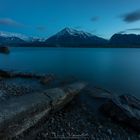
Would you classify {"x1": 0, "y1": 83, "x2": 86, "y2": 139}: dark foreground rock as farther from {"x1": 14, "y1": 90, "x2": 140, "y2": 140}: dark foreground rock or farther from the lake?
the lake

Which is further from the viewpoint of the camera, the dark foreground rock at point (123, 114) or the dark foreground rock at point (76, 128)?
the dark foreground rock at point (123, 114)

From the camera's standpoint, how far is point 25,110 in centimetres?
912

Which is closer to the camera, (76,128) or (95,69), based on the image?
(76,128)

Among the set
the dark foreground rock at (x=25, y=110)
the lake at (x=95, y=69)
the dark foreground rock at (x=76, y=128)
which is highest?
the dark foreground rock at (x=25, y=110)

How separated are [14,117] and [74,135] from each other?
3144 millimetres

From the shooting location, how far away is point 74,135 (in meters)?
8.67

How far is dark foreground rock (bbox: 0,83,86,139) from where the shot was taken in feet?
26.6

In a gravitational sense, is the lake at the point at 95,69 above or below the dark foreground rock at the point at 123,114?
below

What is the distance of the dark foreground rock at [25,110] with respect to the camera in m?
8.10

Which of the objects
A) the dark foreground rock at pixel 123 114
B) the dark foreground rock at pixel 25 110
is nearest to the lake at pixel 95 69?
the dark foreground rock at pixel 123 114

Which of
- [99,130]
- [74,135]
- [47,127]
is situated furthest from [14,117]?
[99,130]

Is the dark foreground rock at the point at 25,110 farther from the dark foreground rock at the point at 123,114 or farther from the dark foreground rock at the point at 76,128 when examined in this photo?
the dark foreground rock at the point at 123,114

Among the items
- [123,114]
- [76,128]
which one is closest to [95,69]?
[123,114]

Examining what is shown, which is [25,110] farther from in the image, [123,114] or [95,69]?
[95,69]
